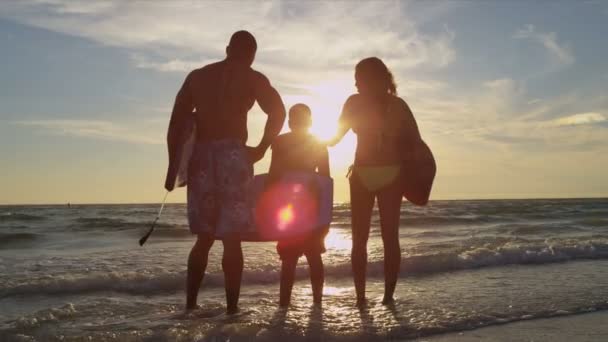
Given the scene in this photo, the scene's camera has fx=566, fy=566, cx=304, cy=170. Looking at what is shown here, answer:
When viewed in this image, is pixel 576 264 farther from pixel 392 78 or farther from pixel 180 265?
pixel 180 265

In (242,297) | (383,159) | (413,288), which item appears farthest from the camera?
(413,288)

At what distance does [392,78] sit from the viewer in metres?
4.75

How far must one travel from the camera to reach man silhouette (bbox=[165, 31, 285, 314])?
13.5ft

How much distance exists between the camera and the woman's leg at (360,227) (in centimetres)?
468

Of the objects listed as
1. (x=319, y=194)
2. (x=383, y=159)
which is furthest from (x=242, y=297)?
(x=383, y=159)

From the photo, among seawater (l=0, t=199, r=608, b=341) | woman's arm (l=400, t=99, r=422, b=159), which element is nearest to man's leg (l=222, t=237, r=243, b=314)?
seawater (l=0, t=199, r=608, b=341)

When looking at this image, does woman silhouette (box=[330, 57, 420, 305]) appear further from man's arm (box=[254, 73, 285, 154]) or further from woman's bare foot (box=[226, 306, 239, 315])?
woman's bare foot (box=[226, 306, 239, 315])

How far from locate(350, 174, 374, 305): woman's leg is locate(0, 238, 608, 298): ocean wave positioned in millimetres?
2129

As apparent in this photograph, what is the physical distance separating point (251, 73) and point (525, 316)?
2790 mm

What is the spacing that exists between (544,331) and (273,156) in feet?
7.77

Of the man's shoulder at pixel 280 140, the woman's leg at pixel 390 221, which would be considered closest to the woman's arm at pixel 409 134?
the woman's leg at pixel 390 221

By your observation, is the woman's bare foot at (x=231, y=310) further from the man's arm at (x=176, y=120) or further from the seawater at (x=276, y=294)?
the man's arm at (x=176, y=120)

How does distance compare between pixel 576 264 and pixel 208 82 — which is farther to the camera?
pixel 576 264

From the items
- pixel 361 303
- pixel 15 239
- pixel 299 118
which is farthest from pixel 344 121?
pixel 15 239
